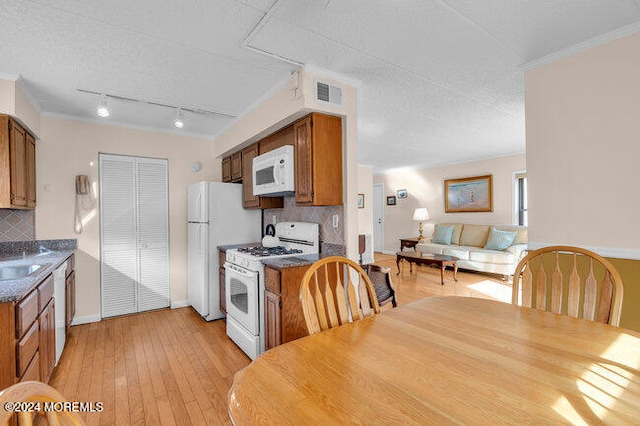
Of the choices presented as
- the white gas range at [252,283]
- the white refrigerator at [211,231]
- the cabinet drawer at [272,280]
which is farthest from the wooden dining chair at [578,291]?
the white refrigerator at [211,231]

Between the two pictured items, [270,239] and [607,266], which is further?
[270,239]

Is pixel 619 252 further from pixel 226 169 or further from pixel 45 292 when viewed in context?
pixel 226 169

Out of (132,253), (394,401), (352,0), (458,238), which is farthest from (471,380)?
(458,238)

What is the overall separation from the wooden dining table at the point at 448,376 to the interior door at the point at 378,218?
7.20m

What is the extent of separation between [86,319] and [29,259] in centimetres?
110

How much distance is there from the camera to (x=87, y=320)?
3385 millimetres

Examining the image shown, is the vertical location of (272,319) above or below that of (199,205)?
below

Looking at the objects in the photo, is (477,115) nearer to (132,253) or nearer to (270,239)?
(270,239)

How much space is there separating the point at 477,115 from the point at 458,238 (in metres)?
3.41

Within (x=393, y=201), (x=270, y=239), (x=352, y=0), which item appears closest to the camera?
(x=352, y=0)

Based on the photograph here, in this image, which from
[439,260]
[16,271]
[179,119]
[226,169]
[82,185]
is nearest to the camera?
[16,271]

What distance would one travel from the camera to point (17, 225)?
9.93 ft

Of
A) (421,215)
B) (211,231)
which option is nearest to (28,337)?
(211,231)

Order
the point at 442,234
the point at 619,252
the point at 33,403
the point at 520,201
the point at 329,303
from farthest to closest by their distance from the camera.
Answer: the point at 442,234, the point at 520,201, the point at 619,252, the point at 329,303, the point at 33,403
